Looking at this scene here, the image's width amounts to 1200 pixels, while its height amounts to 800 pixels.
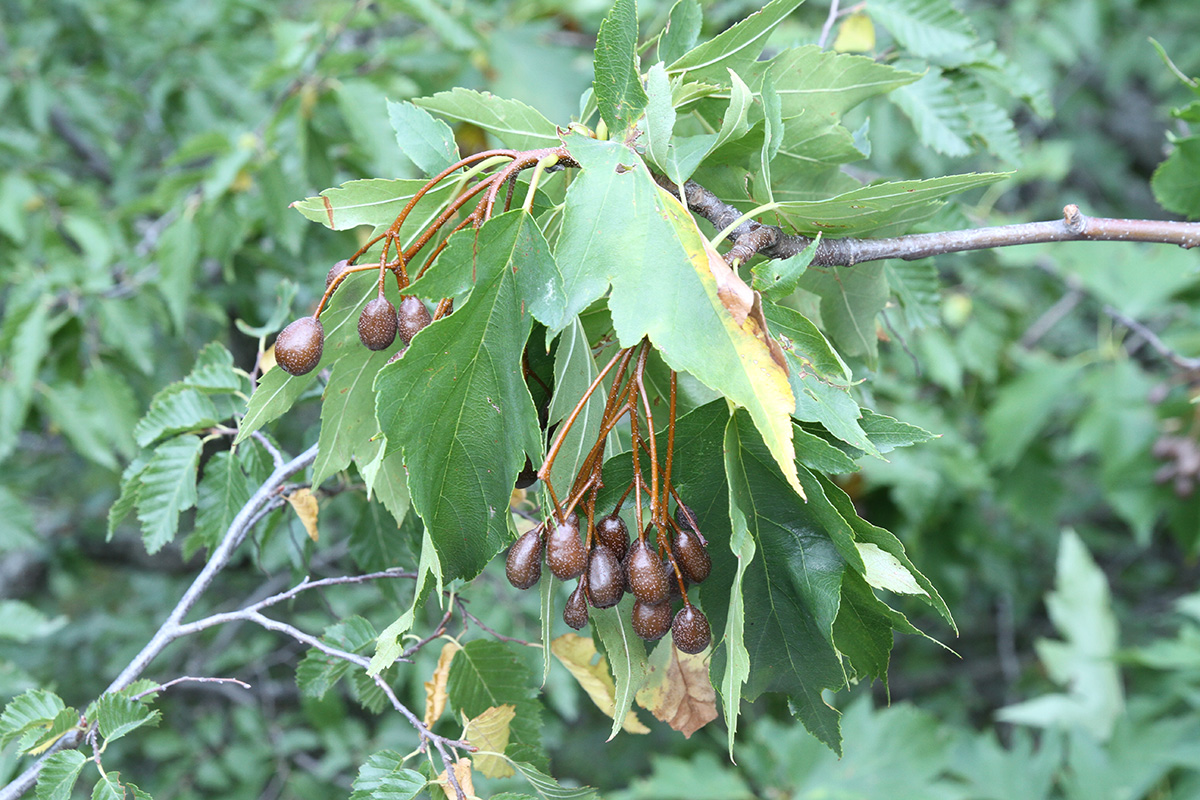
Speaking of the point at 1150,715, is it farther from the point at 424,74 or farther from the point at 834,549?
the point at 424,74

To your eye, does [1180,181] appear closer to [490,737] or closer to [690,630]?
[690,630]

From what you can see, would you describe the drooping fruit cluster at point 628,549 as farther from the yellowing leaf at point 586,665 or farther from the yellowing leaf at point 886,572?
the yellowing leaf at point 586,665

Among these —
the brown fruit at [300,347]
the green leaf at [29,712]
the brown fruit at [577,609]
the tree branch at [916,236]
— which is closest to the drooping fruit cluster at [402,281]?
the brown fruit at [300,347]

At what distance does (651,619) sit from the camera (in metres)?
0.78

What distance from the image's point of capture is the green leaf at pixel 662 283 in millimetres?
683

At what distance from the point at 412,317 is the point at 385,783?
1.53 feet

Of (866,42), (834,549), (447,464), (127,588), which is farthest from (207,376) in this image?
(127,588)

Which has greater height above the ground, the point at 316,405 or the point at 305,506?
the point at 305,506

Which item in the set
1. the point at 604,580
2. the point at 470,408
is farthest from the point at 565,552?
the point at 470,408

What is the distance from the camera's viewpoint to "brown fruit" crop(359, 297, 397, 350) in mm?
794

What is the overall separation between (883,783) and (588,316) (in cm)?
230

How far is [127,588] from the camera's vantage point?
3.74 meters

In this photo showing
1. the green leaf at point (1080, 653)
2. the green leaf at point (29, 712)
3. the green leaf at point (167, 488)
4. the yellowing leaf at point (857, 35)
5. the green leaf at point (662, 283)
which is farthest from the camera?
the green leaf at point (1080, 653)

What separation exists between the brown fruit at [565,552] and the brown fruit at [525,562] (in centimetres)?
3
